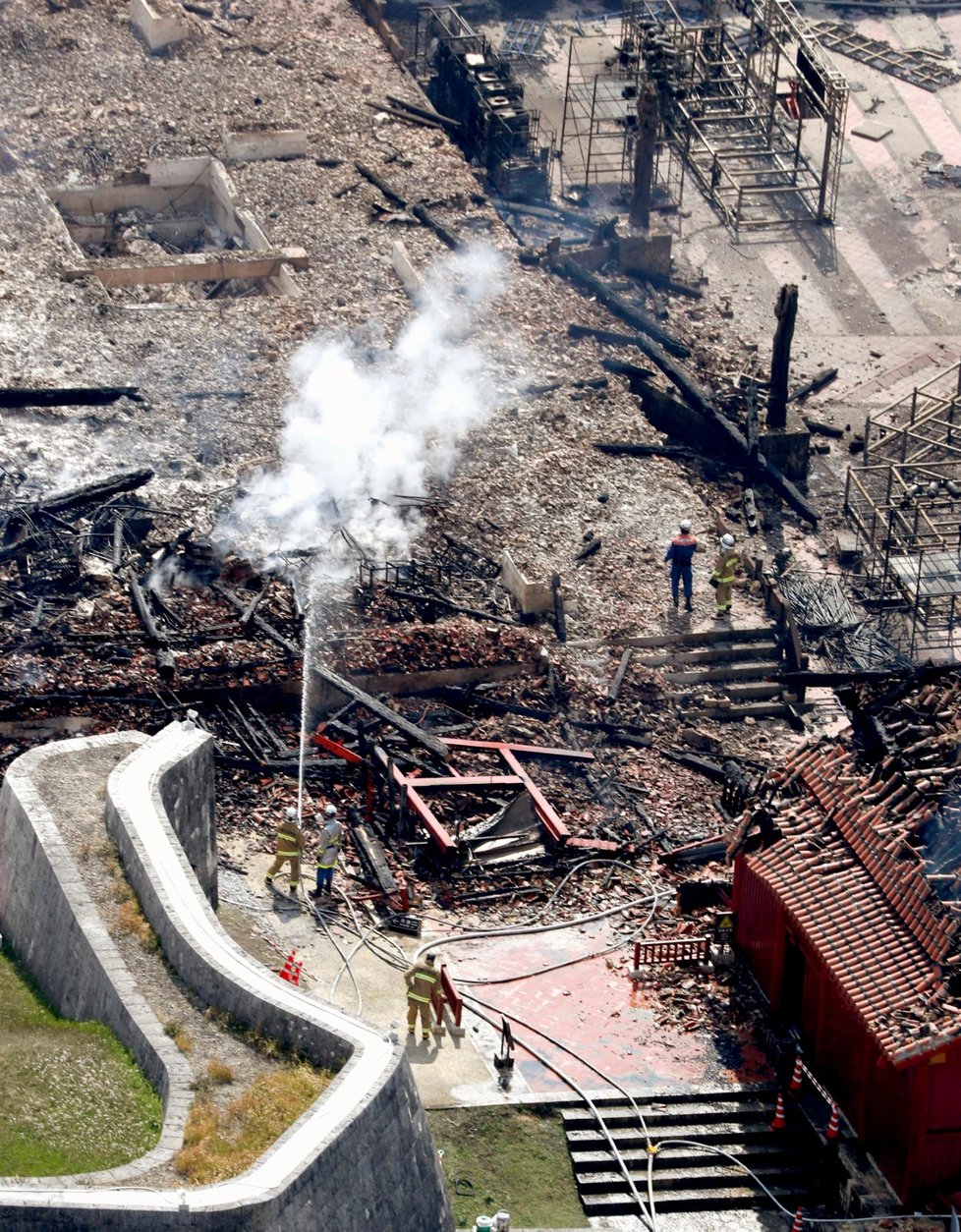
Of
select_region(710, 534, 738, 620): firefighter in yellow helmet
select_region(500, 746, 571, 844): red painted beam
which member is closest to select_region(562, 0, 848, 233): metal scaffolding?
select_region(710, 534, 738, 620): firefighter in yellow helmet

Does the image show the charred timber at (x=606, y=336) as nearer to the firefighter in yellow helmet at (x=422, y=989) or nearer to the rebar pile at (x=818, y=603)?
the rebar pile at (x=818, y=603)

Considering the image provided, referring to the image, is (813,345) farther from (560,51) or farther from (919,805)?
(919,805)

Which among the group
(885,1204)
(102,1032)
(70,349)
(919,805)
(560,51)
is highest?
(560,51)

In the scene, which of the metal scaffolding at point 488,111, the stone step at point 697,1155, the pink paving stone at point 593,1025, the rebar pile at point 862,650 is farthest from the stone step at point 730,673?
the metal scaffolding at point 488,111

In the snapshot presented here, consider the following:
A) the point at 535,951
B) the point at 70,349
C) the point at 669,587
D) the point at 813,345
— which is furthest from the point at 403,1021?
the point at 813,345

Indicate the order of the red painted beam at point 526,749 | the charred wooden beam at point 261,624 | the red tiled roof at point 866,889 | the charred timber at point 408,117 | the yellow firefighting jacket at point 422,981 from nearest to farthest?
the red tiled roof at point 866,889 < the yellow firefighting jacket at point 422,981 < the red painted beam at point 526,749 < the charred wooden beam at point 261,624 < the charred timber at point 408,117

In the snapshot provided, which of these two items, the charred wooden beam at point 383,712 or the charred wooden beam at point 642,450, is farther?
the charred wooden beam at point 642,450
